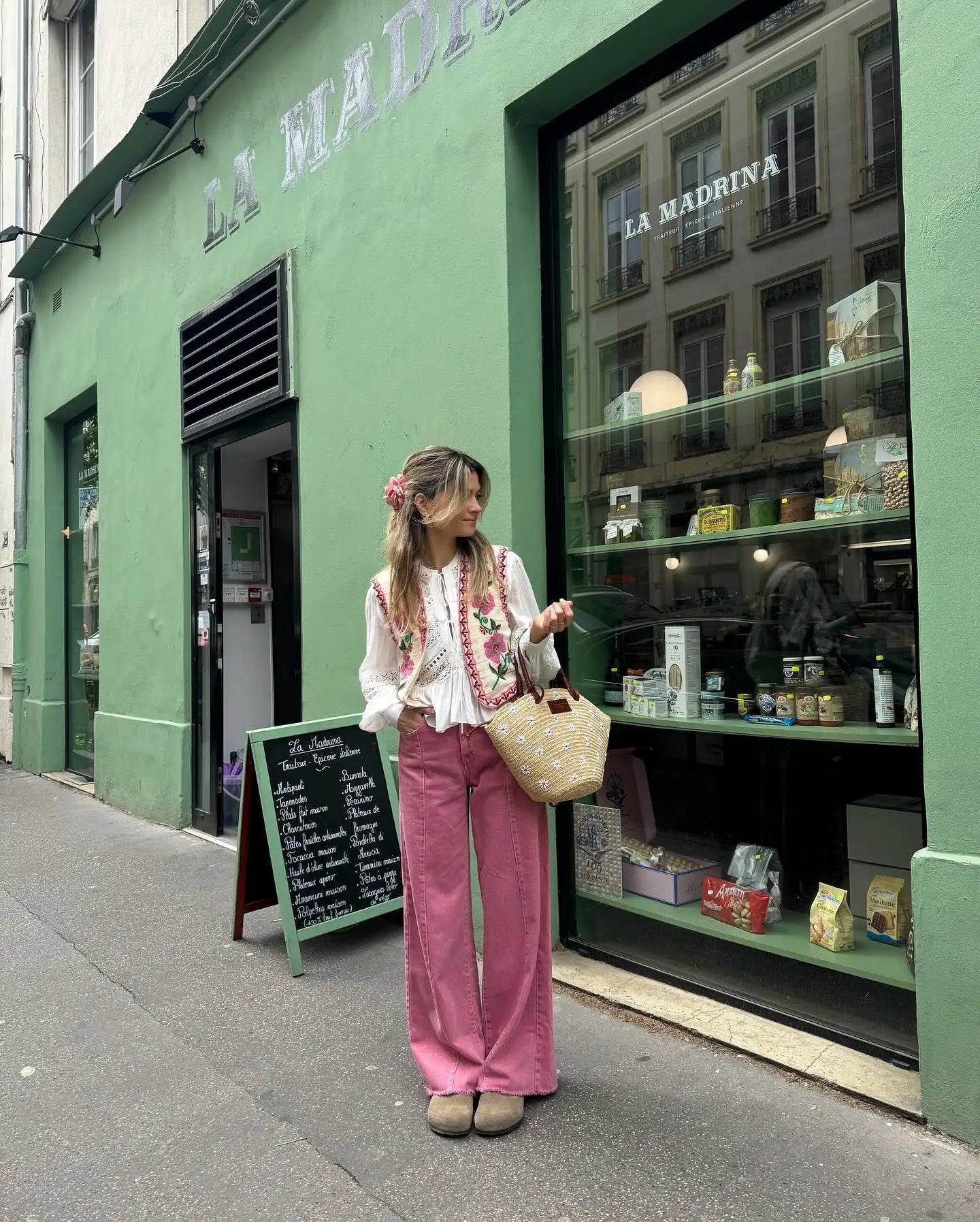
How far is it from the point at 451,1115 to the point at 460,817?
2.72 ft

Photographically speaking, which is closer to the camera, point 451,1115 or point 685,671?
point 451,1115

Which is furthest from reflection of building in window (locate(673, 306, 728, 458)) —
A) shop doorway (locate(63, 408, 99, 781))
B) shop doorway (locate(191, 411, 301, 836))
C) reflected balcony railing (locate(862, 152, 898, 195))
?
shop doorway (locate(63, 408, 99, 781))

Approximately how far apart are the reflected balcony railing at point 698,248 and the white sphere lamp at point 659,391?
426 millimetres

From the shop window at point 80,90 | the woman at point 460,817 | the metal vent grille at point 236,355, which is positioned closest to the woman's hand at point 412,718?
the woman at point 460,817

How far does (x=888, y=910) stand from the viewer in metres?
3.25

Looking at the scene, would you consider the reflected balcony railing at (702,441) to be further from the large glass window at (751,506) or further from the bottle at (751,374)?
the bottle at (751,374)

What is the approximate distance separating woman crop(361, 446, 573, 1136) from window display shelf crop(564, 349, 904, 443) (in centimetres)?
128

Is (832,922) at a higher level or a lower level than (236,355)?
lower

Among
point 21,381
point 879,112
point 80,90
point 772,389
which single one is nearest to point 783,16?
point 879,112

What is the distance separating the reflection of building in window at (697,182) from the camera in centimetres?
375

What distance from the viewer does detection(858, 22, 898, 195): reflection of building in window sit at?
3.10 meters

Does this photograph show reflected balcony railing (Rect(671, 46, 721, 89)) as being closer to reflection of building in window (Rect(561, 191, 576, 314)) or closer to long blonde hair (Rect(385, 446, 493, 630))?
reflection of building in window (Rect(561, 191, 576, 314))

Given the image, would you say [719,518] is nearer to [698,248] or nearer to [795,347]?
[795,347]

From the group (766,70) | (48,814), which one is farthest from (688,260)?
(48,814)
